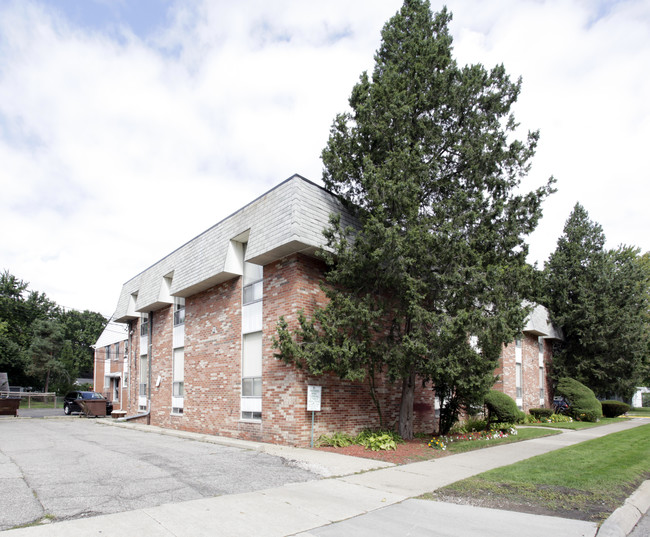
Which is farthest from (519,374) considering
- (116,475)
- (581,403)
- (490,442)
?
(116,475)

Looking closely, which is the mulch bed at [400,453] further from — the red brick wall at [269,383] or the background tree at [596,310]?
the background tree at [596,310]

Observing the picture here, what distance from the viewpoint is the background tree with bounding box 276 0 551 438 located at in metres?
11.1

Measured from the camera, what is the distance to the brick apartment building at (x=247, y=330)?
1255 cm

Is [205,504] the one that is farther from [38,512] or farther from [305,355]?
[305,355]

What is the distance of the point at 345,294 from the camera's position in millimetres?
12562

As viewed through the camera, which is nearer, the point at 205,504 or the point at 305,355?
the point at 205,504

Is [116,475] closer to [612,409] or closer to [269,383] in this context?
[269,383]

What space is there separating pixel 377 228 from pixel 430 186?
2900 millimetres

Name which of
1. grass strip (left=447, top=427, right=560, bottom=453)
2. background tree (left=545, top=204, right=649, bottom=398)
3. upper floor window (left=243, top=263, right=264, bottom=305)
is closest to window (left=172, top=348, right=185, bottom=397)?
upper floor window (left=243, top=263, right=264, bottom=305)

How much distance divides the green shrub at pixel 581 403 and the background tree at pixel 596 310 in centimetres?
389

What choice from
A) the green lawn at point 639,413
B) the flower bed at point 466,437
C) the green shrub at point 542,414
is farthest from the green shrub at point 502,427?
the green lawn at point 639,413

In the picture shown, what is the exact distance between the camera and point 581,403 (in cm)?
2367

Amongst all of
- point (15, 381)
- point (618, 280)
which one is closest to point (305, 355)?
point (618, 280)

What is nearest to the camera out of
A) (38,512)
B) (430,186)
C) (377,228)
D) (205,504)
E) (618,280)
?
(38,512)
